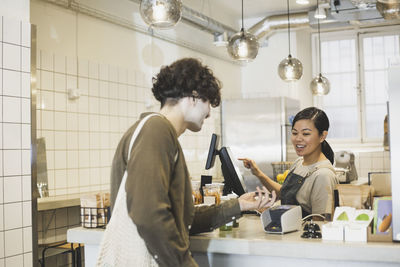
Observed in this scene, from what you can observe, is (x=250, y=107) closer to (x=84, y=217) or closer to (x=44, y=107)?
(x=44, y=107)

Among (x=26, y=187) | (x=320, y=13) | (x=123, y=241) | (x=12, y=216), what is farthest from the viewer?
(x=320, y=13)

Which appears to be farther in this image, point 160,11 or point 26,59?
point 26,59

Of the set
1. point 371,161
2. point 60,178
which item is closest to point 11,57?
point 60,178

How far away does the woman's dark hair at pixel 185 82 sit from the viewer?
6.01ft

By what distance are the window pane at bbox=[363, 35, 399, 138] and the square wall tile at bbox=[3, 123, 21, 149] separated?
5.90m

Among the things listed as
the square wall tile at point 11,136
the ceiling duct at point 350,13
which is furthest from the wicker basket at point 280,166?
the square wall tile at point 11,136

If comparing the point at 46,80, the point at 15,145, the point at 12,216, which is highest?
the point at 46,80

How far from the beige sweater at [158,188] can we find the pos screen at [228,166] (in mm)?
710

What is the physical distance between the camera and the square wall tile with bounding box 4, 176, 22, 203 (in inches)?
130

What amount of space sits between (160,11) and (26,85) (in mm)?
1129

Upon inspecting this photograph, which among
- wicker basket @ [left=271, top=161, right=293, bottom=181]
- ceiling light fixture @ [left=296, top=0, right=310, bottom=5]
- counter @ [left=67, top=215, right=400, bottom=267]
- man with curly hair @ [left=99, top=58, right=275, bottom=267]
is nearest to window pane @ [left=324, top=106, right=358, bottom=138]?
wicker basket @ [left=271, top=161, right=293, bottom=181]

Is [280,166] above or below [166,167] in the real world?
below

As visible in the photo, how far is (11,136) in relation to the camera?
11.0 feet

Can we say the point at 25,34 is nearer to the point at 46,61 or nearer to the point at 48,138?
the point at 46,61
